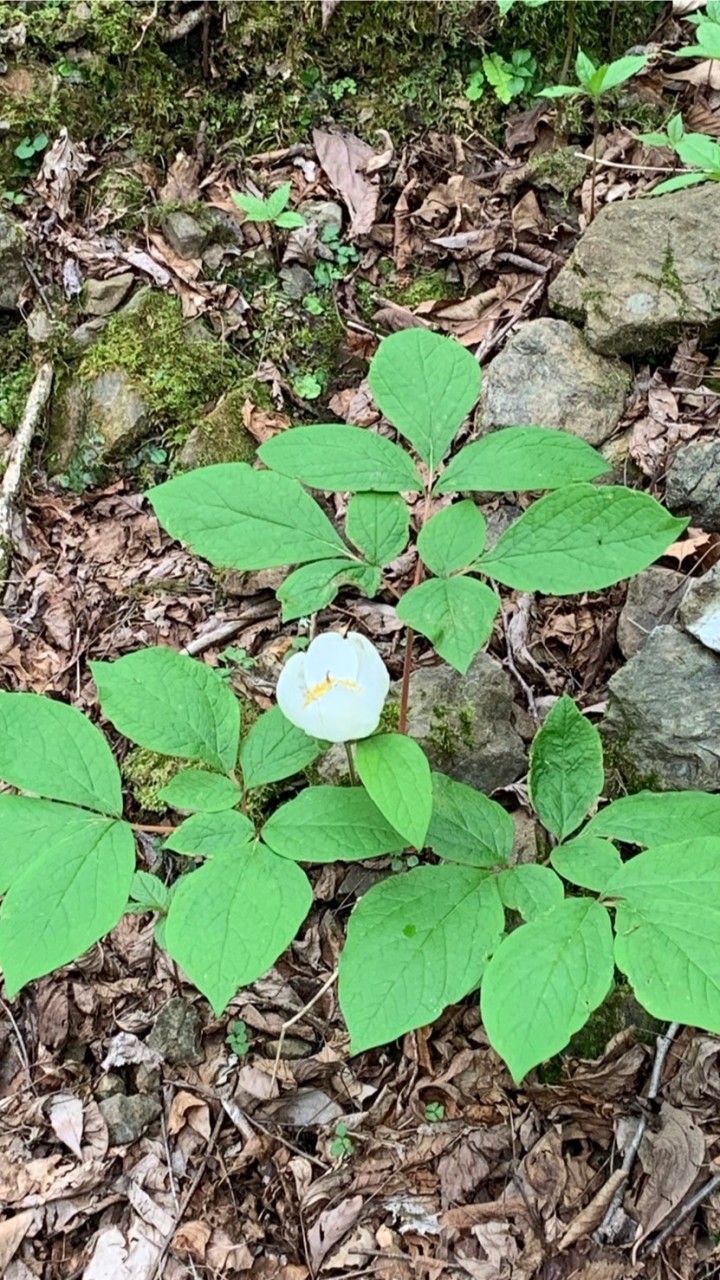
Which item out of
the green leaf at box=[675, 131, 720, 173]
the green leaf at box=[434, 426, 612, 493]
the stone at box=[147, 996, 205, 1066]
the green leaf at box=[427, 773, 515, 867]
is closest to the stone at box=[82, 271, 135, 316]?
the green leaf at box=[675, 131, 720, 173]

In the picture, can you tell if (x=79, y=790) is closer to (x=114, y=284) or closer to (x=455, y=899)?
(x=455, y=899)

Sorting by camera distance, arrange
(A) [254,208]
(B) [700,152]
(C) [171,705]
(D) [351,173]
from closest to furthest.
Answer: (C) [171,705], (B) [700,152], (A) [254,208], (D) [351,173]

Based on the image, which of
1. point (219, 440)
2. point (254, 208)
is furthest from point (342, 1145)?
point (254, 208)

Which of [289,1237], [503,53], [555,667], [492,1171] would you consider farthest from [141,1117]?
[503,53]

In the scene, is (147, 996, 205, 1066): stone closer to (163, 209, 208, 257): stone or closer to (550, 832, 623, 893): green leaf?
(550, 832, 623, 893): green leaf

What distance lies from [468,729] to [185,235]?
2.10m

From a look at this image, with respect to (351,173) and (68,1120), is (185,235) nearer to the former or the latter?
(351,173)

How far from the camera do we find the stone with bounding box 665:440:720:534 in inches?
94.7

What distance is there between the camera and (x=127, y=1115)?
2.00 metres

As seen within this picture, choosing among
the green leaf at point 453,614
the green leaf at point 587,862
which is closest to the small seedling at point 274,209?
the green leaf at point 453,614

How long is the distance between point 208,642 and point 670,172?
221 cm

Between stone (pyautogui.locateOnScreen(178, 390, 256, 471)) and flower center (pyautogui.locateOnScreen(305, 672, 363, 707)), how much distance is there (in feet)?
5.40

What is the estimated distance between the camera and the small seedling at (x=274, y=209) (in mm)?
3145

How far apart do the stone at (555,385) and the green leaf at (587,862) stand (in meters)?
1.51
